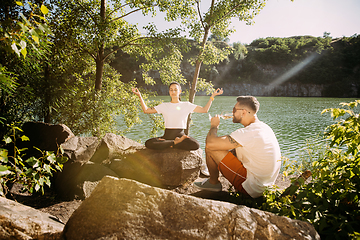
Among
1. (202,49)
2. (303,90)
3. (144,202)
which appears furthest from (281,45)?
(144,202)

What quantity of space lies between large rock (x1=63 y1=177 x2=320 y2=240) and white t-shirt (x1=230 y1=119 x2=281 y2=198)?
1.26 metres

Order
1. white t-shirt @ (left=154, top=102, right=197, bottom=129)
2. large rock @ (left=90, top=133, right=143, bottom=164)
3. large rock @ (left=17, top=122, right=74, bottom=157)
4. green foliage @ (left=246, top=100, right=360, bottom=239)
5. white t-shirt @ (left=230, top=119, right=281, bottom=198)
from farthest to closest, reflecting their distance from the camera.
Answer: large rock @ (left=90, top=133, right=143, bottom=164)
large rock @ (left=17, top=122, right=74, bottom=157)
white t-shirt @ (left=154, top=102, right=197, bottom=129)
white t-shirt @ (left=230, top=119, right=281, bottom=198)
green foliage @ (left=246, top=100, right=360, bottom=239)

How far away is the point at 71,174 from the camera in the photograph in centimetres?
418

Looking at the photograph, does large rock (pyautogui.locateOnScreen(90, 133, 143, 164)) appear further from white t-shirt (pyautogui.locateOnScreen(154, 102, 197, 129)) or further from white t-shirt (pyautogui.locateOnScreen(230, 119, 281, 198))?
white t-shirt (pyautogui.locateOnScreen(230, 119, 281, 198))

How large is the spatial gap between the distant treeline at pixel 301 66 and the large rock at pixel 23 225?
257 ft

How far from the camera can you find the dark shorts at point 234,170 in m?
3.18

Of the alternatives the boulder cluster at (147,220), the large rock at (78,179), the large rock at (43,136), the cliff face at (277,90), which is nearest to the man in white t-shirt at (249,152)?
the boulder cluster at (147,220)

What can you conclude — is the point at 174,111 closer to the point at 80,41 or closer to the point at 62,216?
the point at 62,216

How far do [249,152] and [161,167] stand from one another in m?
2.02

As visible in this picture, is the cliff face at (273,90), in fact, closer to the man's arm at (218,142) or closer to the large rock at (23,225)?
the man's arm at (218,142)

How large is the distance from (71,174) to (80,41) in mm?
4745

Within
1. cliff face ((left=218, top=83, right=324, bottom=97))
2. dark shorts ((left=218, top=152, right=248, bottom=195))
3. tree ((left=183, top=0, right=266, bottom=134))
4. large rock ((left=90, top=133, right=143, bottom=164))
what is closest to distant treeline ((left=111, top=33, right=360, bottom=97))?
cliff face ((left=218, top=83, right=324, bottom=97))

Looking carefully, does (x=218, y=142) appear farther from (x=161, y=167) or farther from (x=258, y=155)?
(x=161, y=167)

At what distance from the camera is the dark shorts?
10.4 feet
